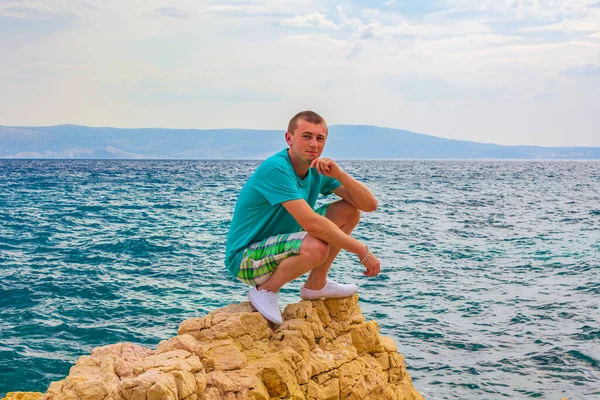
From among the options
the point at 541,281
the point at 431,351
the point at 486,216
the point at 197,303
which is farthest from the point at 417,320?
the point at 486,216

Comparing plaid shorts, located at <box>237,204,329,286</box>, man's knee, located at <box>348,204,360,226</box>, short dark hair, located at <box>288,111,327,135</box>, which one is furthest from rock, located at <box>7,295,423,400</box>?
short dark hair, located at <box>288,111,327,135</box>

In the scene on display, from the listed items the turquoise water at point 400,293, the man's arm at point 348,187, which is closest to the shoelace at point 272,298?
the man's arm at point 348,187

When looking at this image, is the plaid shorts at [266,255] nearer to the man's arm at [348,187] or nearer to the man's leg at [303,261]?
the man's leg at [303,261]

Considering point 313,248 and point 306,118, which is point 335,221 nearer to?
point 313,248

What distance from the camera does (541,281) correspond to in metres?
15.9

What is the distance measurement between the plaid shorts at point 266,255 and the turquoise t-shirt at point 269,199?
4.5 inches

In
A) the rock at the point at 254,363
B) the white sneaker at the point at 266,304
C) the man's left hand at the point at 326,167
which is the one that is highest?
the man's left hand at the point at 326,167

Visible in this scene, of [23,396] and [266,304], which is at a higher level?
[266,304]

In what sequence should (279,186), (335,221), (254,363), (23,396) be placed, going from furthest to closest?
(335,221), (279,186), (254,363), (23,396)

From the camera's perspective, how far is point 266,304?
5988mm

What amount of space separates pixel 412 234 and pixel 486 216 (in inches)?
366

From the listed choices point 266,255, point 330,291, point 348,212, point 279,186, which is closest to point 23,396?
point 266,255

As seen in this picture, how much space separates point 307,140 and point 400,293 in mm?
8998

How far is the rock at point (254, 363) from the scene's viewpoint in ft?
14.7
